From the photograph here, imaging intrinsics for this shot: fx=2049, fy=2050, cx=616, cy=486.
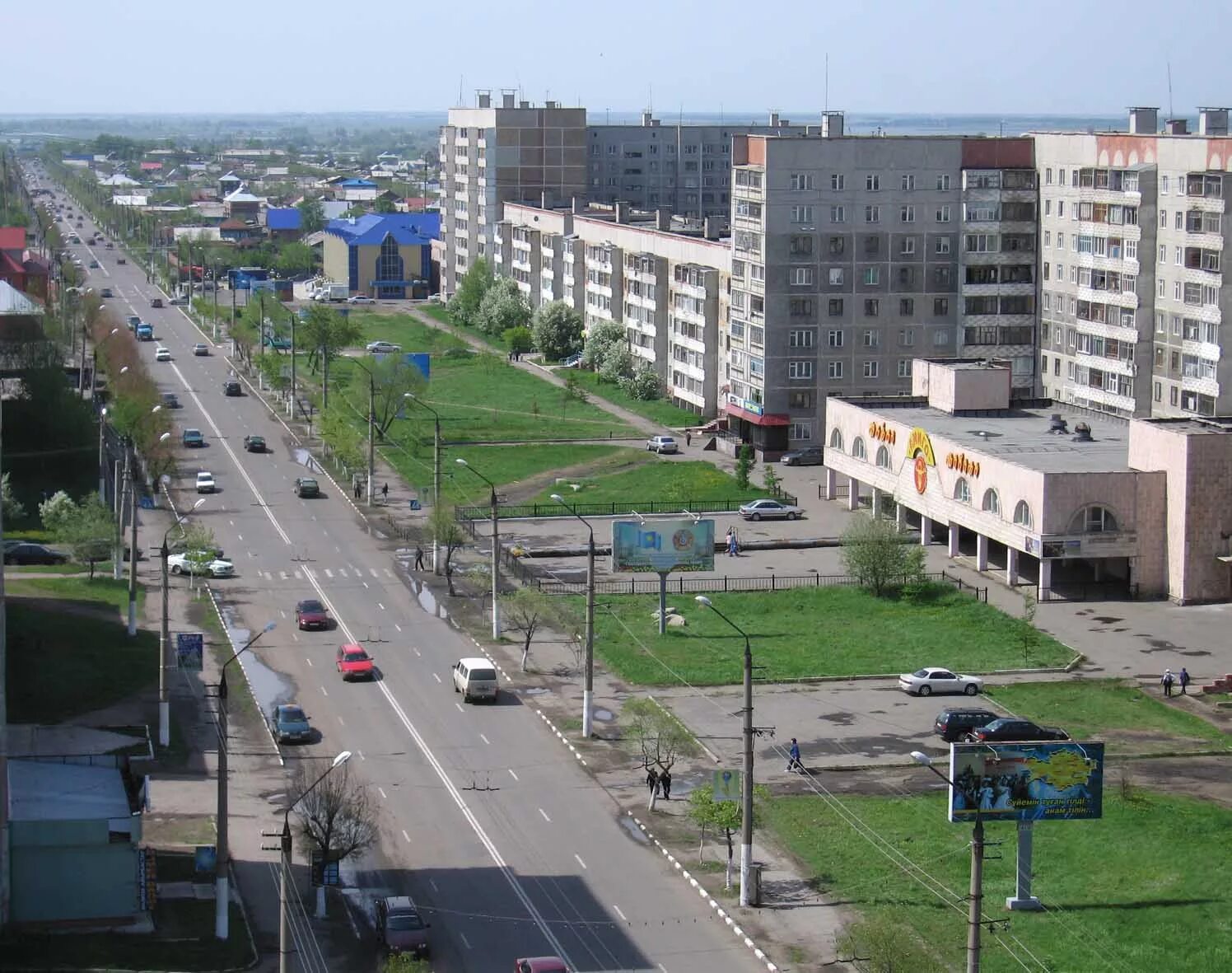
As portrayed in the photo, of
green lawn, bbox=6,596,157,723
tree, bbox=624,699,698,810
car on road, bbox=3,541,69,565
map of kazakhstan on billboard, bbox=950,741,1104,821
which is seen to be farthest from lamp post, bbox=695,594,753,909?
car on road, bbox=3,541,69,565

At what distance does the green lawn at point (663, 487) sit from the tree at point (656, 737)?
3461 centimetres

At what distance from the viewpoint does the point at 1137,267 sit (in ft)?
313

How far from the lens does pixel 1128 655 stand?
2469 inches

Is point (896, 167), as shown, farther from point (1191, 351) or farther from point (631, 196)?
point (631, 196)

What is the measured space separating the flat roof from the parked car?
60.2 feet

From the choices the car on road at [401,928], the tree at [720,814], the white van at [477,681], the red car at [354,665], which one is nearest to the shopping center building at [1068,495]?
the white van at [477,681]

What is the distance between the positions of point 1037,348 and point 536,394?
105 ft

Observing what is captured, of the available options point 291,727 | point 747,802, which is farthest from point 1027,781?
point 291,727

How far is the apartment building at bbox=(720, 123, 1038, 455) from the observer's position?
331 feet

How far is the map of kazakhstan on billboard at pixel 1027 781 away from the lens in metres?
39.4

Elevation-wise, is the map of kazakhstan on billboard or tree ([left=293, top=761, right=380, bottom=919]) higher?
the map of kazakhstan on billboard

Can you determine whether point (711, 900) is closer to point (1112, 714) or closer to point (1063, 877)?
point (1063, 877)

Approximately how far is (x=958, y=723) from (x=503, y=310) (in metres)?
100

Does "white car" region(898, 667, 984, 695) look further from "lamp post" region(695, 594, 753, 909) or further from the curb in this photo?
"lamp post" region(695, 594, 753, 909)
